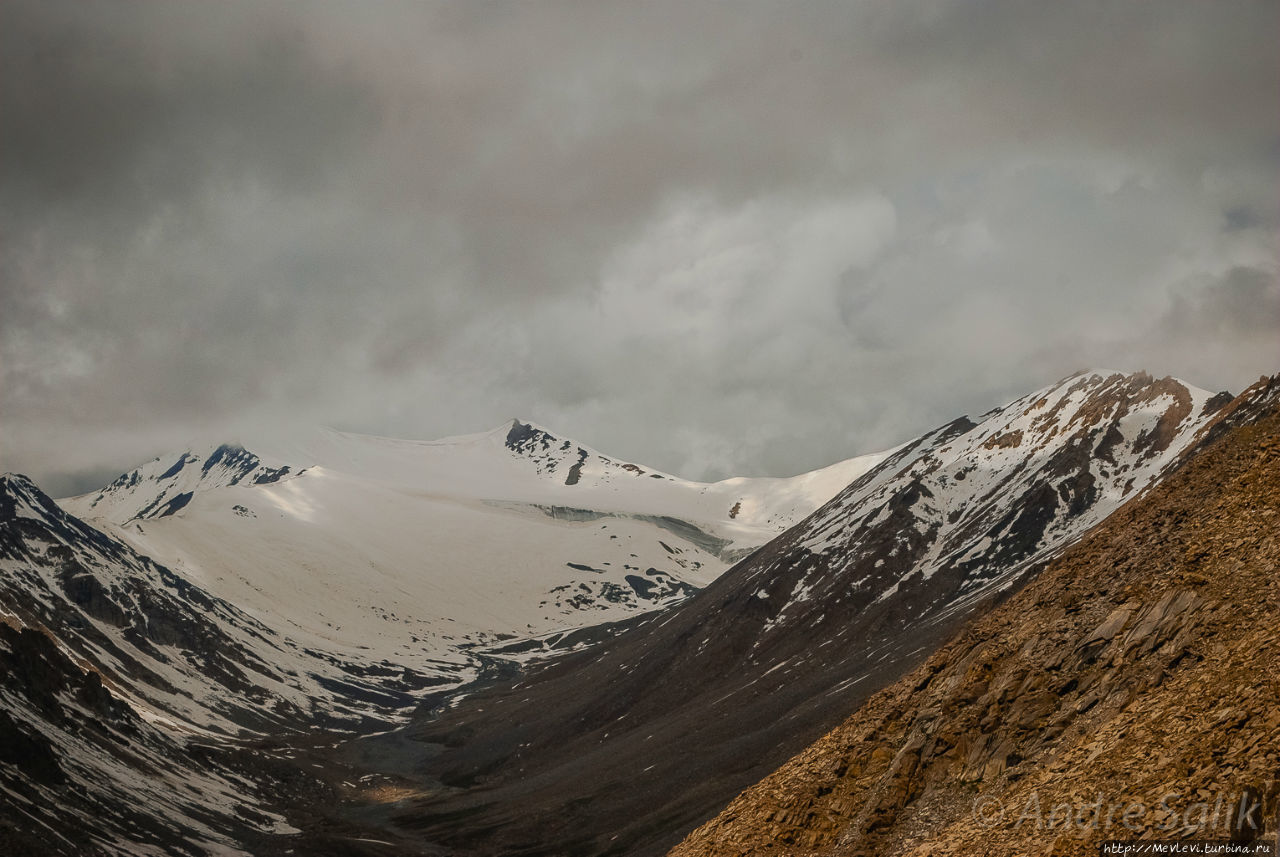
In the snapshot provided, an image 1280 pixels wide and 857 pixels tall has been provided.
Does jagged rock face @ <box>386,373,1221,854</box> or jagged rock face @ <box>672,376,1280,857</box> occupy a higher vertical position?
jagged rock face @ <box>672,376,1280,857</box>

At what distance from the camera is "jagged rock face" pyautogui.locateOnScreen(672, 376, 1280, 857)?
2322 cm

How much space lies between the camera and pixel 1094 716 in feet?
101

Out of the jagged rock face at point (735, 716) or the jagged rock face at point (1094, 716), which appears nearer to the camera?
the jagged rock face at point (1094, 716)

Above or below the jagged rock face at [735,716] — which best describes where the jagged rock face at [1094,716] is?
above

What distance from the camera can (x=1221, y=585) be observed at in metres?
30.8

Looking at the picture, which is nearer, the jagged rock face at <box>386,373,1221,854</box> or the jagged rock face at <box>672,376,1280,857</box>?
the jagged rock face at <box>672,376,1280,857</box>

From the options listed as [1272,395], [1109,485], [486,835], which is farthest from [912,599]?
[486,835]

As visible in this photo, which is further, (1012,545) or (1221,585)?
(1012,545)

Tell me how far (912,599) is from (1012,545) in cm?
2194

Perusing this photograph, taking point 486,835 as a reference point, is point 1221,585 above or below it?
above

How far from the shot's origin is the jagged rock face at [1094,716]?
2322cm

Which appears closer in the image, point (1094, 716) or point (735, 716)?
point (1094, 716)

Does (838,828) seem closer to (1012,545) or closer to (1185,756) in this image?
(1185,756)

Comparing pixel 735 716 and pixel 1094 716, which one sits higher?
pixel 1094 716
